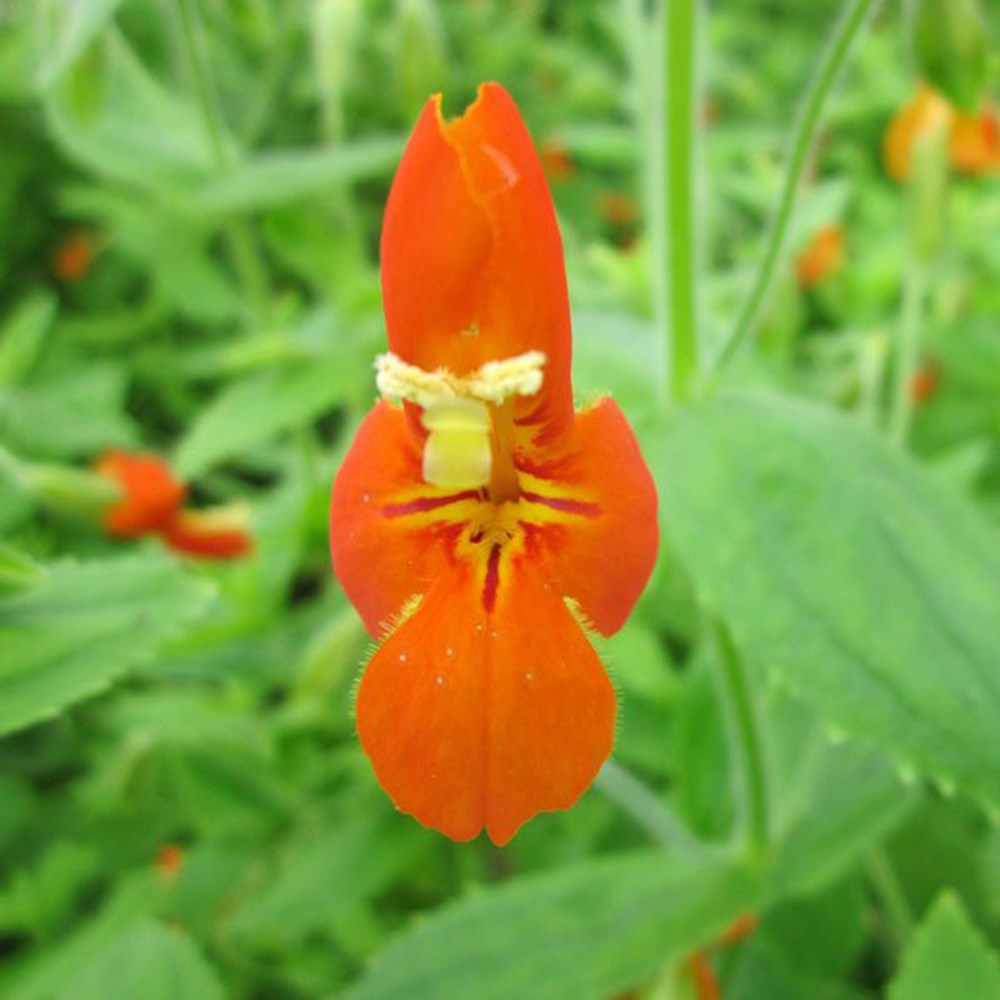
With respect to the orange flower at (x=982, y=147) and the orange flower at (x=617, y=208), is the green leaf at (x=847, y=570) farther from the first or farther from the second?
the orange flower at (x=617, y=208)

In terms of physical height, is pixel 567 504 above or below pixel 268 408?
above

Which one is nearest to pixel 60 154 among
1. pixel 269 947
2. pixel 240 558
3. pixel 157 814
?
pixel 240 558

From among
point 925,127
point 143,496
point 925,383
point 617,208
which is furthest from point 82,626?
point 617,208

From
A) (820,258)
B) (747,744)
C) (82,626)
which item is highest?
(82,626)

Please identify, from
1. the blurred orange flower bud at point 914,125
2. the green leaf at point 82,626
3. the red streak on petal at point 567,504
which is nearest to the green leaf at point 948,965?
the red streak on petal at point 567,504

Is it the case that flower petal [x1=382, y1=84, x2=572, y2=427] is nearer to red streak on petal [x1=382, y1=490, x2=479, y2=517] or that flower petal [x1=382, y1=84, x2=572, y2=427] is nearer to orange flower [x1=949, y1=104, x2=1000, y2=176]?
red streak on petal [x1=382, y1=490, x2=479, y2=517]

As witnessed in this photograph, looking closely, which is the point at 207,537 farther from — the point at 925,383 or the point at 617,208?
the point at 617,208
